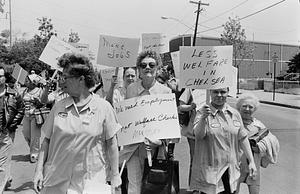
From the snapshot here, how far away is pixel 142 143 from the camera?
372cm

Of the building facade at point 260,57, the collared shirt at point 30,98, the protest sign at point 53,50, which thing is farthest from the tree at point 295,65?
the protest sign at point 53,50

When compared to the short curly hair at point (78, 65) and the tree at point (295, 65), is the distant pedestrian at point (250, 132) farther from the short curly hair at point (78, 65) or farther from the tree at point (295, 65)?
the tree at point (295, 65)

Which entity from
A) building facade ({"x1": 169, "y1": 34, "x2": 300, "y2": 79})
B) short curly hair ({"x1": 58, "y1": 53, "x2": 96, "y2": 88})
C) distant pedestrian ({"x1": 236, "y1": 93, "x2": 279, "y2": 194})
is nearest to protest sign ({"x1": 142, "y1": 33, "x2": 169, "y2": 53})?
distant pedestrian ({"x1": 236, "y1": 93, "x2": 279, "y2": 194})

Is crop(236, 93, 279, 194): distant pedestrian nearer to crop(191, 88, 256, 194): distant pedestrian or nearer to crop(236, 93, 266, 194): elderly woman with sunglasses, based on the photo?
crop(236, 93, 266, 194): elderly woman with sunglasses

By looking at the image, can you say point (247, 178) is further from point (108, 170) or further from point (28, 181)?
point (28, 181)

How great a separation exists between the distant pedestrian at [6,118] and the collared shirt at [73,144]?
2.64 m

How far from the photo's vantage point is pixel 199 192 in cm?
376

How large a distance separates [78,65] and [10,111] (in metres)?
2.81

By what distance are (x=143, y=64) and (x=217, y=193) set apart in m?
1.41

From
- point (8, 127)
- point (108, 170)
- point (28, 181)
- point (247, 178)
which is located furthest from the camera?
point (28, 181)

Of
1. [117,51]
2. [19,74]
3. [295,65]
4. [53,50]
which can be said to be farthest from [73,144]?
[295,65]

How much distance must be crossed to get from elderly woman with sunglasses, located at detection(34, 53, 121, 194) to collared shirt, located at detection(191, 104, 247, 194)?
3.42 feet

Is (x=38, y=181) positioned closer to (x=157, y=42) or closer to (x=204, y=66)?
(x=204, y=66)

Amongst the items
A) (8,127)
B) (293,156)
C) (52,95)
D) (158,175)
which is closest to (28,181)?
(8,127)
